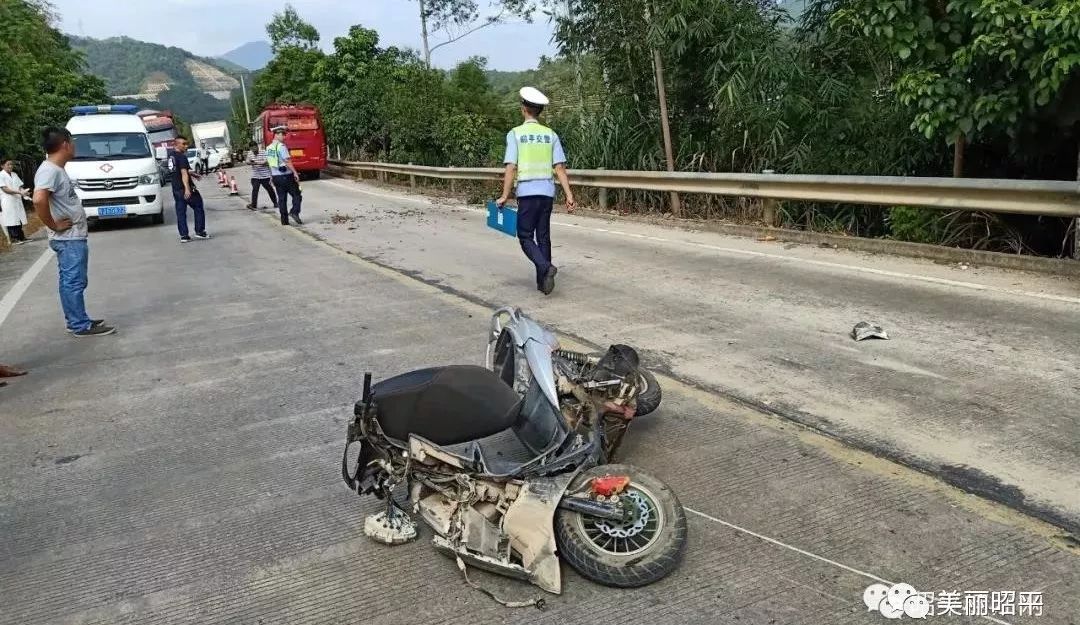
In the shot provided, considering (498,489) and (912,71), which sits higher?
(912,71)

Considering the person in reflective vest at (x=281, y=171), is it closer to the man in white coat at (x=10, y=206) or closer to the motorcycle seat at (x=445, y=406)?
the man in white coat at (x=10, y=206)

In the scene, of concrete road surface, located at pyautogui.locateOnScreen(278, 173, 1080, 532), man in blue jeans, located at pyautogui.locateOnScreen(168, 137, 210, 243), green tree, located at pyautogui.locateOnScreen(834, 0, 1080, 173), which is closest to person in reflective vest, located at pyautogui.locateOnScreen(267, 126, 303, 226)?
man in blue jeans, located at pyautogui.locateOnScreen(168, 137, 210, 243)

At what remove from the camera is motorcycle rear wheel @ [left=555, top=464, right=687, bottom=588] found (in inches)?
108

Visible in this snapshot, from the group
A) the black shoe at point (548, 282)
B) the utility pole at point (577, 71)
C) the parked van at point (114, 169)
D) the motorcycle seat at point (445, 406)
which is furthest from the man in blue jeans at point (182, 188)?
the motorcycle seat at point (445, 406)

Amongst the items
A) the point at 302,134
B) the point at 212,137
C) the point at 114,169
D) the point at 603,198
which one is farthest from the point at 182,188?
the point at 212,137

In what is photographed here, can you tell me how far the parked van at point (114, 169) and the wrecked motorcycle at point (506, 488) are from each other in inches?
569

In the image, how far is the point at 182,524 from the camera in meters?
3.41

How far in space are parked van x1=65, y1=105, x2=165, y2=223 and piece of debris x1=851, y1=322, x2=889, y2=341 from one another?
14.2 metres

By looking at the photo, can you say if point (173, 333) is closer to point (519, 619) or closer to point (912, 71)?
point (519, 619)

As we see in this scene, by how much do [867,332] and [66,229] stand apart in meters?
6.46

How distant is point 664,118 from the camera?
13.6 metres

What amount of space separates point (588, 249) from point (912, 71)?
4125 millimetres

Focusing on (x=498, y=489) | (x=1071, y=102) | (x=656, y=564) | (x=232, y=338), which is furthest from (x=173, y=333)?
(x=1071, y=102)

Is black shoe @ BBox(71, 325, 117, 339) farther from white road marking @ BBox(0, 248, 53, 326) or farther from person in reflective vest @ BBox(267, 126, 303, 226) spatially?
person in reflective vest @ BBox(267, 126, 303, 226)
